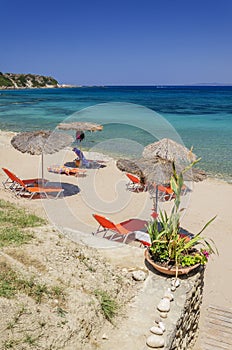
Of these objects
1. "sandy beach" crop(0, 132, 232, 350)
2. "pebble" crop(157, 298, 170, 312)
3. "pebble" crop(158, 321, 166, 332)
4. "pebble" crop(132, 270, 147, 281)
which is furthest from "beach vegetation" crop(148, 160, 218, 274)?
"pebble" crop(158, 321, 166, 332)

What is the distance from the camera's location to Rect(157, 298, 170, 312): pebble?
365 centimetres

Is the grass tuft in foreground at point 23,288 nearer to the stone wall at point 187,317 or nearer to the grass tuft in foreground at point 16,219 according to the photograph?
the stone wall at point 187,317

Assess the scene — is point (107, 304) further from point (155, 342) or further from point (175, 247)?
point (175, 247)

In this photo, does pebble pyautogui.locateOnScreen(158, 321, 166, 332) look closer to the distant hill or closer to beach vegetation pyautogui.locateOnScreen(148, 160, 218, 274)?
beach vegetation pyautogui.locateOnScreen(148, 160, 218, 274)

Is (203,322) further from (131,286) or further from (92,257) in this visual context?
(92,257)

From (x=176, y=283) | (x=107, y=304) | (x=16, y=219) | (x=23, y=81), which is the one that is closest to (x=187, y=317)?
(x=176, y=283)

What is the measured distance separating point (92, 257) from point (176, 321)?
5.49 ft

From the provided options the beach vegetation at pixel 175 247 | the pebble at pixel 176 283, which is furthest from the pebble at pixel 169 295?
the beach vegetation at pixel 175 247

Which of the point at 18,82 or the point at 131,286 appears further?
the point at 18,82

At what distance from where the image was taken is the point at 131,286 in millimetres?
4238

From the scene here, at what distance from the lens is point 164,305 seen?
3.67 m

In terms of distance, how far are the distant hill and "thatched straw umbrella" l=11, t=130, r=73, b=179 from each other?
10447 cm

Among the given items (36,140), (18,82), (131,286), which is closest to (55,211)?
(36,140)

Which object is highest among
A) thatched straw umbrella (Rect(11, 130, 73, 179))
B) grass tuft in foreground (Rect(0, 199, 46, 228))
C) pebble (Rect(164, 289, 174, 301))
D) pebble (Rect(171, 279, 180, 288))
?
thatched straw umbrella (Rect(11, 130, 73, 179))
